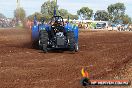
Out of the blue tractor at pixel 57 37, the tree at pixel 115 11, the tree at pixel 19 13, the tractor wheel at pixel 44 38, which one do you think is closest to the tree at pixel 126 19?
the tree at pixel 115 11

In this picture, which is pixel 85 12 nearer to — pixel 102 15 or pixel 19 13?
pixel 102 15

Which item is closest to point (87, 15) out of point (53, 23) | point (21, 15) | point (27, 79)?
point (21, 15)

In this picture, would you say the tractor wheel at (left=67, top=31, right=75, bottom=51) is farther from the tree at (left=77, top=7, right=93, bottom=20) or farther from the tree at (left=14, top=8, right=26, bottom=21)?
the tree at (left=77, top=7, right=93, bottom=20)

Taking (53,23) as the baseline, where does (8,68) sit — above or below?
below

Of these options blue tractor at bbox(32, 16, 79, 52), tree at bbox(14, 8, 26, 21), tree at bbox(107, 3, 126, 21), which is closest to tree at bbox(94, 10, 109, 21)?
tree at bbox(107, 3, 126, 21)

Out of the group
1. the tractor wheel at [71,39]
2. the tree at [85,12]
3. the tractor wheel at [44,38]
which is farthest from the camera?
the tree at [85,12]

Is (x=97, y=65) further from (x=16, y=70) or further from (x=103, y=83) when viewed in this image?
(x=103, y=83)

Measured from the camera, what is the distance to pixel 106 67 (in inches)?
443

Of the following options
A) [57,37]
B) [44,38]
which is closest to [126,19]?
[44,38]

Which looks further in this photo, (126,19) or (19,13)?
(126,19)

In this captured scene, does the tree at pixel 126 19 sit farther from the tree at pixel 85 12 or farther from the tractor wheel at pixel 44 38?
the tractor wheel at pixel 44 38

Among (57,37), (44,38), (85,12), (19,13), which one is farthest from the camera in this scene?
(85,12)

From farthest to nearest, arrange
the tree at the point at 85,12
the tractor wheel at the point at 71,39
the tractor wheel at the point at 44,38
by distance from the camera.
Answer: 1. the tree at the point at 85,12
2. the tractor wheel at the point at 71,39
3. the tractor wheel at the point at 44,38

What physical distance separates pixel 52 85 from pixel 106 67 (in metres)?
3.60
